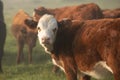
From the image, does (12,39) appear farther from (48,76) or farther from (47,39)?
(47,39)

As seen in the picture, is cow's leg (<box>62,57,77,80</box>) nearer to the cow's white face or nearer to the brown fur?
the brown fur

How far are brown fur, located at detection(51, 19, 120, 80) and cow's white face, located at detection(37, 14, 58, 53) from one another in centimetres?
21

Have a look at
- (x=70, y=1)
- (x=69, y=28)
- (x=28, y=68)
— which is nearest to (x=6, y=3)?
(x=70, y=1)

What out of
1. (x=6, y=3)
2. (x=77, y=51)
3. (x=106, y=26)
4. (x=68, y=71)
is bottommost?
(x=6, y=3)

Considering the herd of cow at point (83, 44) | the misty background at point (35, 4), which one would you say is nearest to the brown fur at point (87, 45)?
the herd of cow at point (83, 44)

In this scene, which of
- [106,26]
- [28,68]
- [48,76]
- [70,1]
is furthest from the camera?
[70,1]

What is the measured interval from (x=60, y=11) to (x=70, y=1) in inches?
699

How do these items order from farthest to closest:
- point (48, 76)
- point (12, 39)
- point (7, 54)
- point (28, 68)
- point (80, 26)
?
point (12, 39) < point (7, 54) < point (28, 68) < point (48, 76) < point (80, 26)

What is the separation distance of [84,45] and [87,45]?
0.28ft

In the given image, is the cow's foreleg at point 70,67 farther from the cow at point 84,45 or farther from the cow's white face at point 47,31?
the cow's white face at point 47,31

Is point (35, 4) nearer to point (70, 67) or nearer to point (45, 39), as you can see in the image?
point (70, 67)

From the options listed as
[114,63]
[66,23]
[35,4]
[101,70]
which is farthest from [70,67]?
[35,4]

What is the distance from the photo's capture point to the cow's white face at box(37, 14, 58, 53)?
18.7 feet

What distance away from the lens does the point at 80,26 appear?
239 inches
